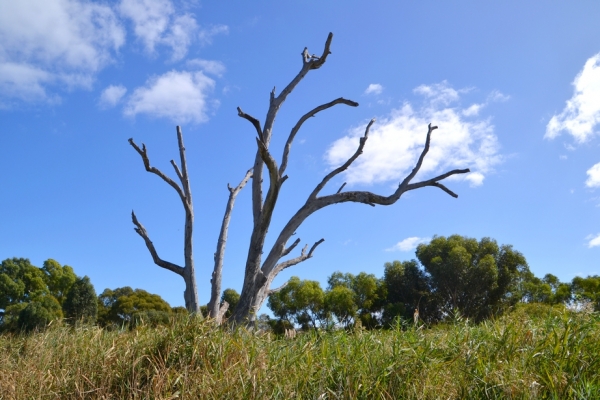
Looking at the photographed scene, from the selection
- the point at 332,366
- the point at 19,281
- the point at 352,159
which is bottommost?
the point at 332,366

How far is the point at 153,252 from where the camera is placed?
998 cm

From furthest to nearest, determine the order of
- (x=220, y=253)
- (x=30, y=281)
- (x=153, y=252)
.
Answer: (x=30, y=281)
(x=220, y=253)
(x=153, y=252)

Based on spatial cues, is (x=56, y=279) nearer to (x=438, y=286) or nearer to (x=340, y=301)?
(x=340, y=301)

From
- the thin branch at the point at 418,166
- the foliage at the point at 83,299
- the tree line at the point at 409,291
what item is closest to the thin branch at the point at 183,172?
the thin branch at the point at 418,166

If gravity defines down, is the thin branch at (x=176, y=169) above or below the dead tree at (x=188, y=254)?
above

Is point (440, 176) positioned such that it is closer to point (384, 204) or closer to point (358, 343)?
point (384, 204)

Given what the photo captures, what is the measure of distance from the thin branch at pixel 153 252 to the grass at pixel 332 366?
4.56 m

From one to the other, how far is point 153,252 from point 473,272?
18.8 meters

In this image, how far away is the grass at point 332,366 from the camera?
368cm

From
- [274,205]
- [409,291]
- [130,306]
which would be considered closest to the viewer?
[274,205]

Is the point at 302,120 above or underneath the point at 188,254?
above

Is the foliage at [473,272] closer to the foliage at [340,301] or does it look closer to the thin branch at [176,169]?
the foliage at [340,301]

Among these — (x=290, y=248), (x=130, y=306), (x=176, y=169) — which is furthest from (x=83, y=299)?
(x=290, y=248)

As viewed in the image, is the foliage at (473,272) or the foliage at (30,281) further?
the foliage at (30,281)
